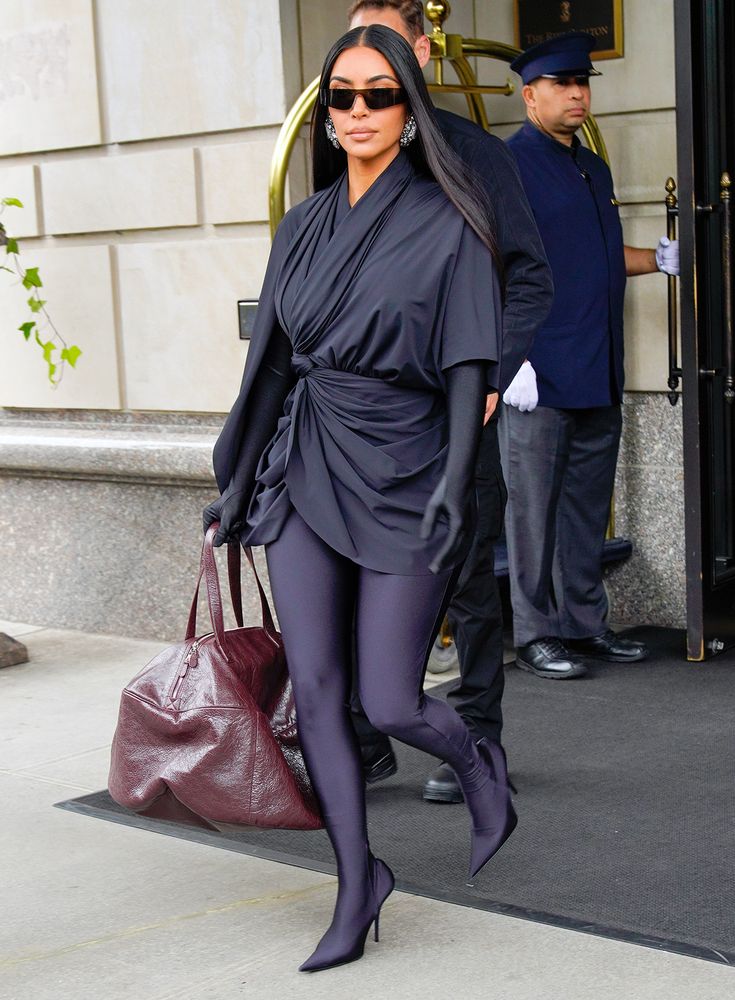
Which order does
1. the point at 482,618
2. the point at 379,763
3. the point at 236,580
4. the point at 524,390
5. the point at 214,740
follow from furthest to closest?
the point at 524,390 → the point at 379,763 → the point at 482,618 → the point at 236,580 → the point at 214,740

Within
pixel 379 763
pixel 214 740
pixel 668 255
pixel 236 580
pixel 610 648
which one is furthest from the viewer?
pixel 610 648

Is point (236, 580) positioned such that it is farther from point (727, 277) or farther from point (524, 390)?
point (727, 277)

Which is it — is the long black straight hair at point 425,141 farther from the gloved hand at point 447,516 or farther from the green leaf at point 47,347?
the green leaf at point 47,347

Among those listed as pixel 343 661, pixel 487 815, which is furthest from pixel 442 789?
pixel 343 661

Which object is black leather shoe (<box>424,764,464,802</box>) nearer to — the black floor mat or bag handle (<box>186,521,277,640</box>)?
the black floor mat

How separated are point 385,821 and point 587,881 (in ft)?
2.14

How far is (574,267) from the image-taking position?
211 inches

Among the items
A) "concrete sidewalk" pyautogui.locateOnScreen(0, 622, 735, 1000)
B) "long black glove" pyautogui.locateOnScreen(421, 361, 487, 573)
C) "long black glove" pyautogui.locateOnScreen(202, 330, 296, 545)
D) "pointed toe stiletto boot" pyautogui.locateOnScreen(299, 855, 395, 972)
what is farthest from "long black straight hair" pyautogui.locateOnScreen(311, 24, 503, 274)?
"concrete sidewalk" pyautogui.locateOnScreen(0, 622, 735, 1000)

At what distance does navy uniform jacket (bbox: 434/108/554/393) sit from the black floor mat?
114 cm

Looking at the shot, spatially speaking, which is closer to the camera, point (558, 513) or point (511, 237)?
point (511, 237)

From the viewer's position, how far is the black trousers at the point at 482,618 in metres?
4.00

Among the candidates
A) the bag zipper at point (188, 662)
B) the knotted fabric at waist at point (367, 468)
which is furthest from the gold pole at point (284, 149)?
the bag zipper at point (188, 662)

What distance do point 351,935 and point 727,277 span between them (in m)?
3.17

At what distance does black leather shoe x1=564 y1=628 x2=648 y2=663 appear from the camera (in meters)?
5.52
